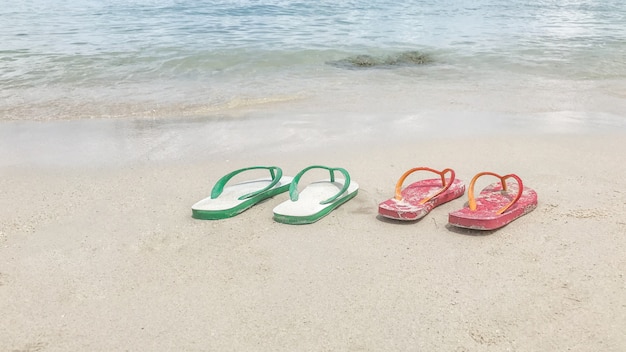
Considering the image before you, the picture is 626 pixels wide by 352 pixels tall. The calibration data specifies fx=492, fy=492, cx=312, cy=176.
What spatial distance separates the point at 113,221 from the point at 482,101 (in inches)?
146

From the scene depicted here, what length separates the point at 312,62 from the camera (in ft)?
24.2

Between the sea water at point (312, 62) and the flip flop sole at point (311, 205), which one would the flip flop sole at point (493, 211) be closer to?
the flip flop sole at point (311, 205)

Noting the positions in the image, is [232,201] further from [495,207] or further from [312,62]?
[312,62]

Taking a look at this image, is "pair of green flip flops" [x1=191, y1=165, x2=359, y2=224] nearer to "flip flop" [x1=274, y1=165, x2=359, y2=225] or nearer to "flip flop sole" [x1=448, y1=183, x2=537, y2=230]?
"flip flop" [x1=274, y1=165, x2=359, y2=225]

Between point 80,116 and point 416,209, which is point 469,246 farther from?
point 80,116

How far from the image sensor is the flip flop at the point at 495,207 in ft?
7.74

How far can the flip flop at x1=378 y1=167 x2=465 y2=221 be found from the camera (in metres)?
2.50

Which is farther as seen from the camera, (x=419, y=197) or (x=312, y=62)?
(x=312, y=62)

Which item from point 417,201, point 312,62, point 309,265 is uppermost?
point 312,62

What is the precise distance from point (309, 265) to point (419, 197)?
2.75 feet

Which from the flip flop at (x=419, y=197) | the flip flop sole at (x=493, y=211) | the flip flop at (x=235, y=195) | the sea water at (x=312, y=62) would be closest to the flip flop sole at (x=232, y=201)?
the flip flop at (x=235, y=195)

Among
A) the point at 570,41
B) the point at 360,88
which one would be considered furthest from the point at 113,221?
the point at 570,41

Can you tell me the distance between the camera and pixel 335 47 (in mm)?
8375

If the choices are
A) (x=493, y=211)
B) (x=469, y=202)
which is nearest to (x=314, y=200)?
(x=469, y=202)
